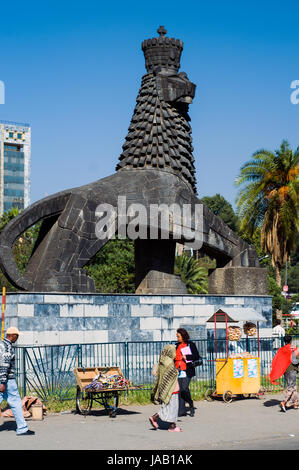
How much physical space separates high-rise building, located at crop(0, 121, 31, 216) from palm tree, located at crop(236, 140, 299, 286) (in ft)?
302

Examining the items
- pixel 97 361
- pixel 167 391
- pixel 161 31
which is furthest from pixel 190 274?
pixel 167 391

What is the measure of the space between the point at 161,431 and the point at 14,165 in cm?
A: 11604

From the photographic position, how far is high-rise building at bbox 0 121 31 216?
403ft

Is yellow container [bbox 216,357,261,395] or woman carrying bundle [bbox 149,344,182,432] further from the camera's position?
yellow container [bbox 216,357,261,395]

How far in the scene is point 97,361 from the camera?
17.1 meters

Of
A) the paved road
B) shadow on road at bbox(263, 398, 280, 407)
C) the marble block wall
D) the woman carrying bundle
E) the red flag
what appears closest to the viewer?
the paved road

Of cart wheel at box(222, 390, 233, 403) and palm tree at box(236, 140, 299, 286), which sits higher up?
palm tree at box(236, 140, 299, 286)

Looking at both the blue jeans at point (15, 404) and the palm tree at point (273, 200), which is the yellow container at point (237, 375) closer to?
the blue jeans at point (15, 404)

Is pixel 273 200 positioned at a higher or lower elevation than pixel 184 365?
higher

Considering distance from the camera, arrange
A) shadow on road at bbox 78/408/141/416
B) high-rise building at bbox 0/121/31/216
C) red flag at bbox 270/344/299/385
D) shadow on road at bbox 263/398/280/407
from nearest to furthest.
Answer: shadow on road at bbox 78/408/141/416 → red flag at bbox 270/344/299/385 → shadow on road at bbox 263/398/280/407 → high-rise building at bbox 0/121/31/216

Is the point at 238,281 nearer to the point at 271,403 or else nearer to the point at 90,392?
the point at 271,403

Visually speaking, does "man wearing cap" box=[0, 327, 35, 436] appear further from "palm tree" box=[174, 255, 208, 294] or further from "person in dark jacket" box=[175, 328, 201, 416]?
"palm tree" box=[174, 255, 208, 294]

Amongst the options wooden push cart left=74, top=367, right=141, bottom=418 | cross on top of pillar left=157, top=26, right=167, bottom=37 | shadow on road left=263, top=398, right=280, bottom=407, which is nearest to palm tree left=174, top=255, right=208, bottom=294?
cross on top of pillar left=157, top=26, right=167, bottom=37
